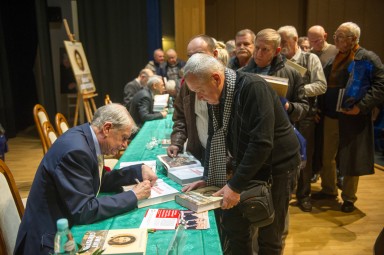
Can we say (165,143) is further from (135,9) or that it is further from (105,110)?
(135,9)

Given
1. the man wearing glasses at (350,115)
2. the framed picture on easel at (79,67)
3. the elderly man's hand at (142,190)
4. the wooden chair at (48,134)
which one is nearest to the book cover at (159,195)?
the elderly man's hand at (142,190)

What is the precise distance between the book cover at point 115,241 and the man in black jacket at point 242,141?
0.46m

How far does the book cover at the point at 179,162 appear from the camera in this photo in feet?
6.95

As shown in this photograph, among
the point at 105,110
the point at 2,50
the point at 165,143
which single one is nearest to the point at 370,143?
the point at 165,143

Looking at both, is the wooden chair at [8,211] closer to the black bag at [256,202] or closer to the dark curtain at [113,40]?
the black bag at [256,202]

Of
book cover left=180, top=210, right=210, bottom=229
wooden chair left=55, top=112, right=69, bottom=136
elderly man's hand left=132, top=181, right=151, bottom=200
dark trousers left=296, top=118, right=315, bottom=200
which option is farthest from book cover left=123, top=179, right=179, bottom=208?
dark trousers left=296, top=118, right=315, bottom=200

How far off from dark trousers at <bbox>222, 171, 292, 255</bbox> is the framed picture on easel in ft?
14.9

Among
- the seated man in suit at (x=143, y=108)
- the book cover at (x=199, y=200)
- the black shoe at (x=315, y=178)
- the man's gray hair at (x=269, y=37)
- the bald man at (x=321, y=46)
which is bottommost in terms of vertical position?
the black shoe at (x=315, y=178)

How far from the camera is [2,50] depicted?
264 inches

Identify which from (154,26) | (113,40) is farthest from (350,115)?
(113,40)

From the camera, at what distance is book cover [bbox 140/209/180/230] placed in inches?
59.0

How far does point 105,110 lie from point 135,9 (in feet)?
20.0

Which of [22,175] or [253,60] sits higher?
[253,60]

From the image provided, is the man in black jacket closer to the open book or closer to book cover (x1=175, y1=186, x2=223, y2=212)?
book cover (x1=175, y1=186, x2=223, y2=212)
